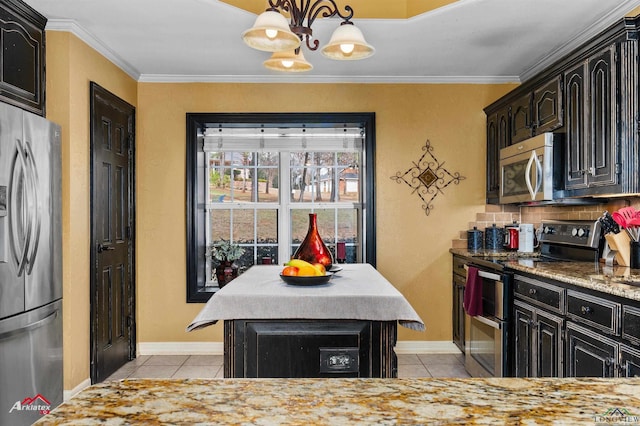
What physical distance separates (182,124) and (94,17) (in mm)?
1460

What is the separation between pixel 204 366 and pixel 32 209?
2.05 meters

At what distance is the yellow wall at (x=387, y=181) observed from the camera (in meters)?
A: 4.66

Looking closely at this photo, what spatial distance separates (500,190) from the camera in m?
4.27

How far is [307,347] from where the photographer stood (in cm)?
213

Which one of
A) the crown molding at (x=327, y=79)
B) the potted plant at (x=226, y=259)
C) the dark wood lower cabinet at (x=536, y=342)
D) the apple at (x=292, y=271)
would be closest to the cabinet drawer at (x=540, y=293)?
the dark wood lower cabinet at (x=536, y=342)

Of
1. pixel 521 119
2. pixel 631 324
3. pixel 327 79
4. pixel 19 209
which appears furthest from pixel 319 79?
pixel 631 324

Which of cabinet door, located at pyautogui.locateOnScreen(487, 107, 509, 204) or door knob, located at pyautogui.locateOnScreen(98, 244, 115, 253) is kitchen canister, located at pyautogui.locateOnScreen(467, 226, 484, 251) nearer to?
cabinet door, located at pyautogui.locateOnScreen(487, 107, 509, 204)

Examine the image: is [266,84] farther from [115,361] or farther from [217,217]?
[115,361]

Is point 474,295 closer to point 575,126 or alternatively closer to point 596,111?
point 575,126

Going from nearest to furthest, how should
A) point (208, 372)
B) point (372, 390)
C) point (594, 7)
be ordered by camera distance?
point (372, 390) → point (594, 7) → point (208, 372)

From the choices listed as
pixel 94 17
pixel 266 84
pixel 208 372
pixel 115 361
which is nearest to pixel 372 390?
pixel 94 17

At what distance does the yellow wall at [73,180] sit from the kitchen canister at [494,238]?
3237 mm

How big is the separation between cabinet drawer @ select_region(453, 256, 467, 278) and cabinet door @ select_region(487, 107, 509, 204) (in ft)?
1.95

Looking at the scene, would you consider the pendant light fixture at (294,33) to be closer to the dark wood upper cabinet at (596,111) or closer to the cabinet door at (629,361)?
the dark wood upper cabinet at (596,111)
